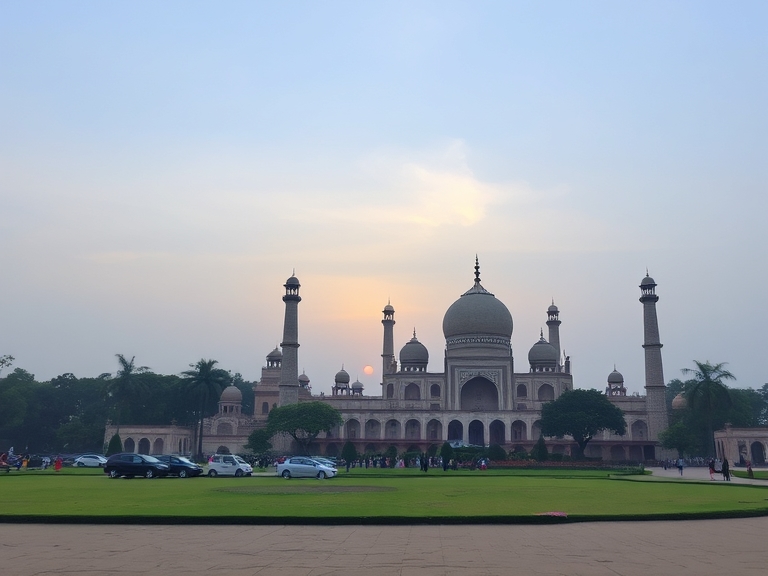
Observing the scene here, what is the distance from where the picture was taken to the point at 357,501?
2112 cm

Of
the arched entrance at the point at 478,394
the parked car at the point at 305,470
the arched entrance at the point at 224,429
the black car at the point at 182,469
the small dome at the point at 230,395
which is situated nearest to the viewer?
the black car at the point at 182,469

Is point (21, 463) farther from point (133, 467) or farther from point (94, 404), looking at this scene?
point (94, 404)

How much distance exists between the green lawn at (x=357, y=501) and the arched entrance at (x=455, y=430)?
4887 cm

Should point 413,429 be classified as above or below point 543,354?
below

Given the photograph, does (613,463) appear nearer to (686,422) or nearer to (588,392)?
(588,392)

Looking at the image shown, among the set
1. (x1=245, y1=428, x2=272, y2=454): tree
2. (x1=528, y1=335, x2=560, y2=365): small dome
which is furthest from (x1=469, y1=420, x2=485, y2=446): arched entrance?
(x1=245, y1=428, x2=272, y2=454): tree

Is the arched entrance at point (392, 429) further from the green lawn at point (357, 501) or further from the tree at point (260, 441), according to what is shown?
the green lawn at point (357, 501)

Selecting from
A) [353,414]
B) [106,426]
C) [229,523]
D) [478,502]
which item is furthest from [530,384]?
[229,523]

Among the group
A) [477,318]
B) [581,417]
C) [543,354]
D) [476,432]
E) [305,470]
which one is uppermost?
[477,318]

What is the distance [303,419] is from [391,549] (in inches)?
2136

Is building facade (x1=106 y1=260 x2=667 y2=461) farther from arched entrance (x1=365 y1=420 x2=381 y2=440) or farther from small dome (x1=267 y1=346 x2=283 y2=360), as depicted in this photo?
small dome (x1=267 y1=346 x2=283 y2=360)

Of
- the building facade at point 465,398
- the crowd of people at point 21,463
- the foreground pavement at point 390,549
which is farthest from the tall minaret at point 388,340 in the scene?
the foreground pavement at point 390,549

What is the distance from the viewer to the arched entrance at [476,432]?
7700cm

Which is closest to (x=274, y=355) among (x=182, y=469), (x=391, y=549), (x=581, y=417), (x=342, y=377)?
(x=342, y=377)
